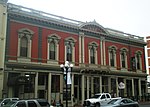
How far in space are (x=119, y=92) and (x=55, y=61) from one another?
14037 millimetres

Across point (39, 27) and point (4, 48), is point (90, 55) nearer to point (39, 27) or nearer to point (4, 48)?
point (39, 27)

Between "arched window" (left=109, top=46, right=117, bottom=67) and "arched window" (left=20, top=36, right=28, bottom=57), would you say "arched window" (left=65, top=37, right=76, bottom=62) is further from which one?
"arched window" (left=109, top=46, right=117, bottom=67)

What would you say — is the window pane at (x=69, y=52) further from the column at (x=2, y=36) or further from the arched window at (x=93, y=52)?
the column at (x=2, y=36)

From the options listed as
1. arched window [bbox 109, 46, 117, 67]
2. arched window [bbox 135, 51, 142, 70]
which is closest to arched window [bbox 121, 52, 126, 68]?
arched window [bbox 109, 46, 117, 67]

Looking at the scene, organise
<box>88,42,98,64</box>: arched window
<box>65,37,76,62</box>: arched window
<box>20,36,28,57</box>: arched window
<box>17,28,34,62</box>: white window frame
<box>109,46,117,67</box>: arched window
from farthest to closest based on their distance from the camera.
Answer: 1. <box>109,46,117,67</box>: arched window
2. <box>88,42,98,64</box>: arched window
3. <box>65,37,76,62</box>: arched window
4. <box>20,36,28,57</box>: arched window
5. <box>17,28,34,62</box>: white window frame

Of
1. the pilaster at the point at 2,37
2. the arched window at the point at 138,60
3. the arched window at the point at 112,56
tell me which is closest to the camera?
the pilaster at the point at 2,37

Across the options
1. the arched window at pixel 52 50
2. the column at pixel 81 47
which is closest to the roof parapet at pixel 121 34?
the column at pixel 81 47

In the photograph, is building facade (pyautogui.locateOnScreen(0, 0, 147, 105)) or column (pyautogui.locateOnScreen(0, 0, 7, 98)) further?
building facade (pyautogui.locateOnScreen(0, 0, 147, 105))

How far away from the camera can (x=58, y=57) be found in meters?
33.6

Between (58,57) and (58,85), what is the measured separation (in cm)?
384

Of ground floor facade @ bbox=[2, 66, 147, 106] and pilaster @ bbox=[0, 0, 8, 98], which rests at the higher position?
pilaster @ bbox=[0, 0, 8, 98]

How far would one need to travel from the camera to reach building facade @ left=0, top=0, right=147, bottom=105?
94.8 feet

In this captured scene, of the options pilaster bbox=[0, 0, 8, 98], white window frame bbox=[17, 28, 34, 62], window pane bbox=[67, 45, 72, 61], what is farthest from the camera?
window pane bbox=[67, 45, 72, 61]

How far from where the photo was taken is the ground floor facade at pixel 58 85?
93.0ft
